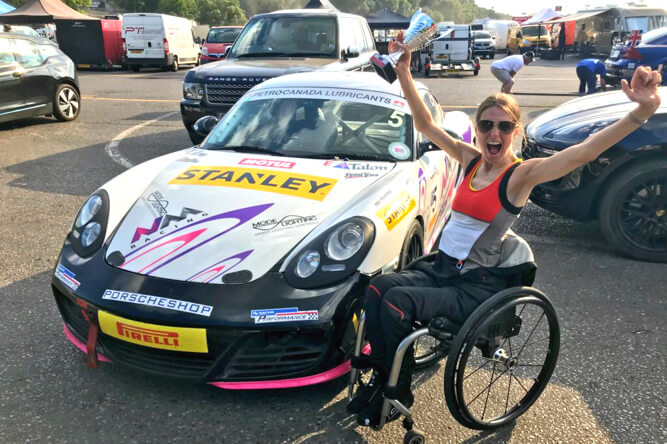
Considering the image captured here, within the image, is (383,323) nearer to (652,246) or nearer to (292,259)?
(292,259)

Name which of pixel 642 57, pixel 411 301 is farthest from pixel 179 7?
pixel 411 301

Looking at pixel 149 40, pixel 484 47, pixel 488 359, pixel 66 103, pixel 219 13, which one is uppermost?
pixel 219 13

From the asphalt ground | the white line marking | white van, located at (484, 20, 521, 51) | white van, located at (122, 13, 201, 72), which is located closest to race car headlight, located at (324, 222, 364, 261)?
the asphalt ground

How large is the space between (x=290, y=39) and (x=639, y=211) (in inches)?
216

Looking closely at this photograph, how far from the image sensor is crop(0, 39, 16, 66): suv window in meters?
8.62

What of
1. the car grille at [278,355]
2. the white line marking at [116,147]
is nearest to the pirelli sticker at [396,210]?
the car grille at [278,355]

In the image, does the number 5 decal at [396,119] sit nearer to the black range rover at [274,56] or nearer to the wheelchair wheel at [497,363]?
the wheelchair wheel at [497,363]

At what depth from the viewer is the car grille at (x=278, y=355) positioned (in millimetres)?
2490

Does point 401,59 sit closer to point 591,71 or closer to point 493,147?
point 493,147

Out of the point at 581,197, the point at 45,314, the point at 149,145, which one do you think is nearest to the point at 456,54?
the point at 149,145

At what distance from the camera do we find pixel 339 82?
4234mm

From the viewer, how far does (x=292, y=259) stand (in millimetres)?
2715

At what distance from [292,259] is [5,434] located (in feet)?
4.75

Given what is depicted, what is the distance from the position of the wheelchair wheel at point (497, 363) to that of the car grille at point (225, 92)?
5242 mm
